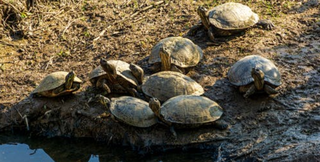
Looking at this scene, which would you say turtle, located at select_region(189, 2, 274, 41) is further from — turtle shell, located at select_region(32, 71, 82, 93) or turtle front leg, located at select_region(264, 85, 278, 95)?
turtle shell, located at select_region(32, 71, 82, 93)

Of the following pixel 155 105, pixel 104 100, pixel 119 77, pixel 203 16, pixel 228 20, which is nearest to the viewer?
pixel 155 105

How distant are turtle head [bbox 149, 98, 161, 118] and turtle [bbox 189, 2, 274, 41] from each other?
3.05 metres

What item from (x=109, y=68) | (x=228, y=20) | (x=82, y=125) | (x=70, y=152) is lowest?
(x=70, y=152)

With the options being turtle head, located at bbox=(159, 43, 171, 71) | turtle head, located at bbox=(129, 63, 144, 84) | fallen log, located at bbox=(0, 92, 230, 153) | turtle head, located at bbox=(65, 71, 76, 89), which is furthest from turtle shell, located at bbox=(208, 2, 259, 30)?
turtle head, located at bbox=(65, 71, 76, 89)

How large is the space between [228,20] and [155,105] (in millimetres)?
3300

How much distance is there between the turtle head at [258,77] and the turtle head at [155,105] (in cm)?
162

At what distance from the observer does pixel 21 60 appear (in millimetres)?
9305

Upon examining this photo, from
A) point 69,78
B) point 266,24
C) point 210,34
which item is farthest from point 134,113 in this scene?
point 266,24

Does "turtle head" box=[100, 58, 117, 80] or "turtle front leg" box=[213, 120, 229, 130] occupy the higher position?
"turtle head" box=[100, 58, 117, 80]

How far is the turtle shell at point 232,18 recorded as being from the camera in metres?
9.02

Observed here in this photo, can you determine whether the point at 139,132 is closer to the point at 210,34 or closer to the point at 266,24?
the point at 210,34

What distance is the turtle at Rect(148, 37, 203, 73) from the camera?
7910 millimetres

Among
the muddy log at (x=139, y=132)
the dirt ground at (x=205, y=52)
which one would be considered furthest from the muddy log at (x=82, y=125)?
the dirt ground at (x=205, y=52)

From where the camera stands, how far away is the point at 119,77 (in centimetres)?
755
